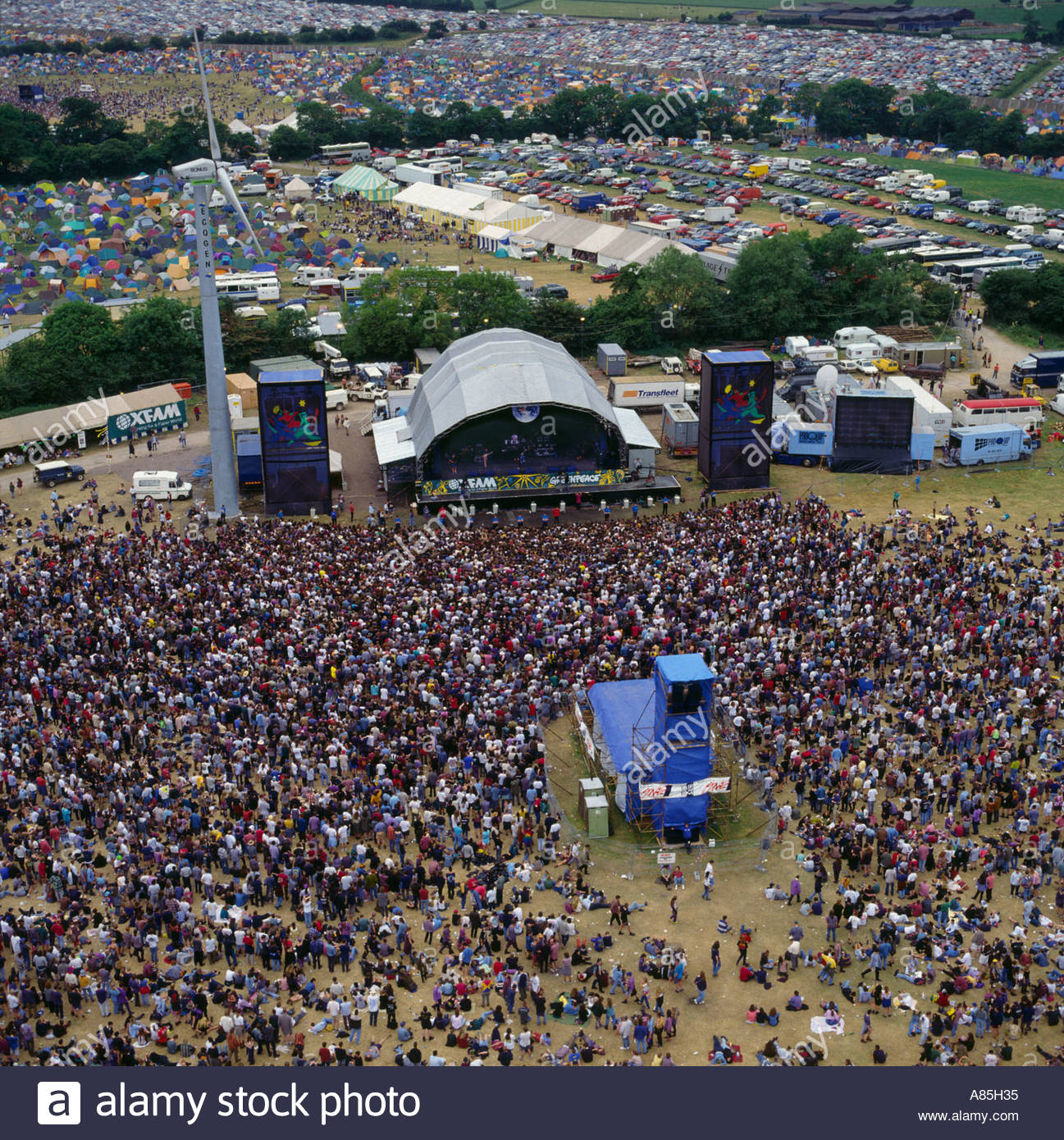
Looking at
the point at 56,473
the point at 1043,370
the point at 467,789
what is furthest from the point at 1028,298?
the point at 467,789

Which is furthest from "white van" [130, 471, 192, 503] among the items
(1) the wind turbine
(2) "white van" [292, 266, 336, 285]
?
(2) "white van" [292, 266, 336, 285]

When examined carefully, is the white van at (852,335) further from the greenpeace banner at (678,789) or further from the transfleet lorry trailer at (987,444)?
the greenpeace banner at (678,789)

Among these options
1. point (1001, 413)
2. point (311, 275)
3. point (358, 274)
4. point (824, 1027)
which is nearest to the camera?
point (824, 1027)

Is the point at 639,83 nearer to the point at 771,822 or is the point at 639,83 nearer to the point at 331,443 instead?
the point at 331,443

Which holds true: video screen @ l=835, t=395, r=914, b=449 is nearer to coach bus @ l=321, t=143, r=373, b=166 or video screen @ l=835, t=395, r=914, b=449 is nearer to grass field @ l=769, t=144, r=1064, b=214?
grass field @ l=769, t=144, r=1064, b=214

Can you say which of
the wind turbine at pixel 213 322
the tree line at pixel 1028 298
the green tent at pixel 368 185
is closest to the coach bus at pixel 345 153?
the green tent at pixel 368 185

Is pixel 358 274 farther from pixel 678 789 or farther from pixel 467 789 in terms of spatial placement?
pixel 678 789
